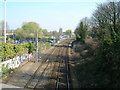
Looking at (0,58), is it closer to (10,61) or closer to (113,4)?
(10,61)

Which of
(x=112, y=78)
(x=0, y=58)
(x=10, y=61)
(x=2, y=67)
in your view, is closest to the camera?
(x=112, y=78)

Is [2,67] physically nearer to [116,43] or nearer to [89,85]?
[89,85]

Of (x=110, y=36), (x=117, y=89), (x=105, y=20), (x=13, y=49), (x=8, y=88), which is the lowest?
(x=8, y=88)

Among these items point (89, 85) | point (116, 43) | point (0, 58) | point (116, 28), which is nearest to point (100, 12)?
point (116, 28)

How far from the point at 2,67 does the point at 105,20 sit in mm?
7916

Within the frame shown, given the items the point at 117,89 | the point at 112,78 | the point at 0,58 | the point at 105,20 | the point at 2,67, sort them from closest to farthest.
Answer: the point at 117,89 → the point at 112,78 → the point at 2,67 → the point at 0,58 → the point at 105,20

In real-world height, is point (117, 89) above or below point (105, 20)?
below

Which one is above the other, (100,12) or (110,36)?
(100,12)

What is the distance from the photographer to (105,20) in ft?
35.6

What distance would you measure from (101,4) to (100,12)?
2.11 ft

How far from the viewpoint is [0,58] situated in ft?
30.7

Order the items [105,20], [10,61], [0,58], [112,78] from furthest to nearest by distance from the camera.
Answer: [105,20], [10,61], [0,58], [112,78]

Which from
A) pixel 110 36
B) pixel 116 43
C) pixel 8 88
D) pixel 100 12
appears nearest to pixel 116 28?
pixel 110 36

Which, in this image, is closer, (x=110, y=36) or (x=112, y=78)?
(x=112, y=78)
